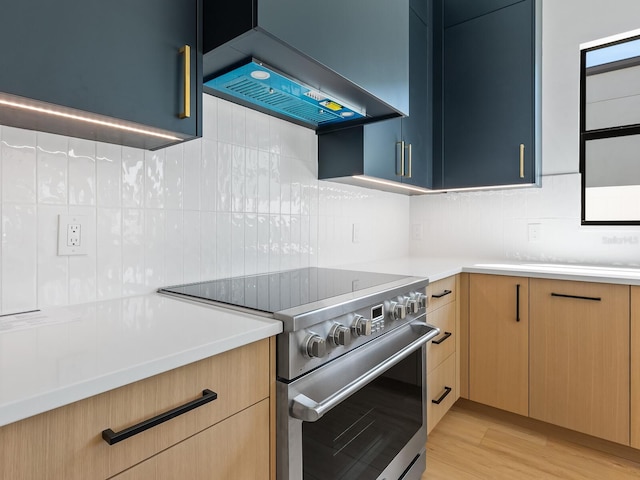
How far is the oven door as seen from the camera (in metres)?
0.94

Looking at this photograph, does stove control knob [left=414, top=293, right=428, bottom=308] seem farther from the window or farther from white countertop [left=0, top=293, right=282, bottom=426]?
the window

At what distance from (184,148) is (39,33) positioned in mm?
637

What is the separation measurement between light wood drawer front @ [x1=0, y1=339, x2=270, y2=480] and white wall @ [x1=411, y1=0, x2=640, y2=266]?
7.25 feet

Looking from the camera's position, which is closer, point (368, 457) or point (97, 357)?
point (97, 357)

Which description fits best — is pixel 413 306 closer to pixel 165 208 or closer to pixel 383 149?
pixel 383 149

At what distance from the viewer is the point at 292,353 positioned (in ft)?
3.05

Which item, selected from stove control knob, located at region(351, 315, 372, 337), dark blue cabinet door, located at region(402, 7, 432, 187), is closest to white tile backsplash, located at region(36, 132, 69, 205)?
stove control knob, located at region(351, 315, 372, 337)

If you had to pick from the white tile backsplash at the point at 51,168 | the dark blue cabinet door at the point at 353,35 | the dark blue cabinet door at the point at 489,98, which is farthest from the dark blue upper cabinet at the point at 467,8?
the white tile backsplash at the point at 51,168

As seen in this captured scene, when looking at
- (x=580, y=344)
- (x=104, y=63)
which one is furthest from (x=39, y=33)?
(x=580, y=344)

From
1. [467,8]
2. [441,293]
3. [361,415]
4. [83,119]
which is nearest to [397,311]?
[361,415]

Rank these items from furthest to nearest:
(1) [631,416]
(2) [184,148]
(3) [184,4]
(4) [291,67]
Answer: (1) [631,416]
(2) [184,148]
(4) [291,67]
(3) [184,4]

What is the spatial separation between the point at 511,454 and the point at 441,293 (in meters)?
0.86

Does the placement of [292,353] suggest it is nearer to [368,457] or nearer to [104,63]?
A: [368,457]

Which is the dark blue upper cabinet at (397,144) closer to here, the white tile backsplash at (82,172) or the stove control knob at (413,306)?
the stove control knob at (413,306)
